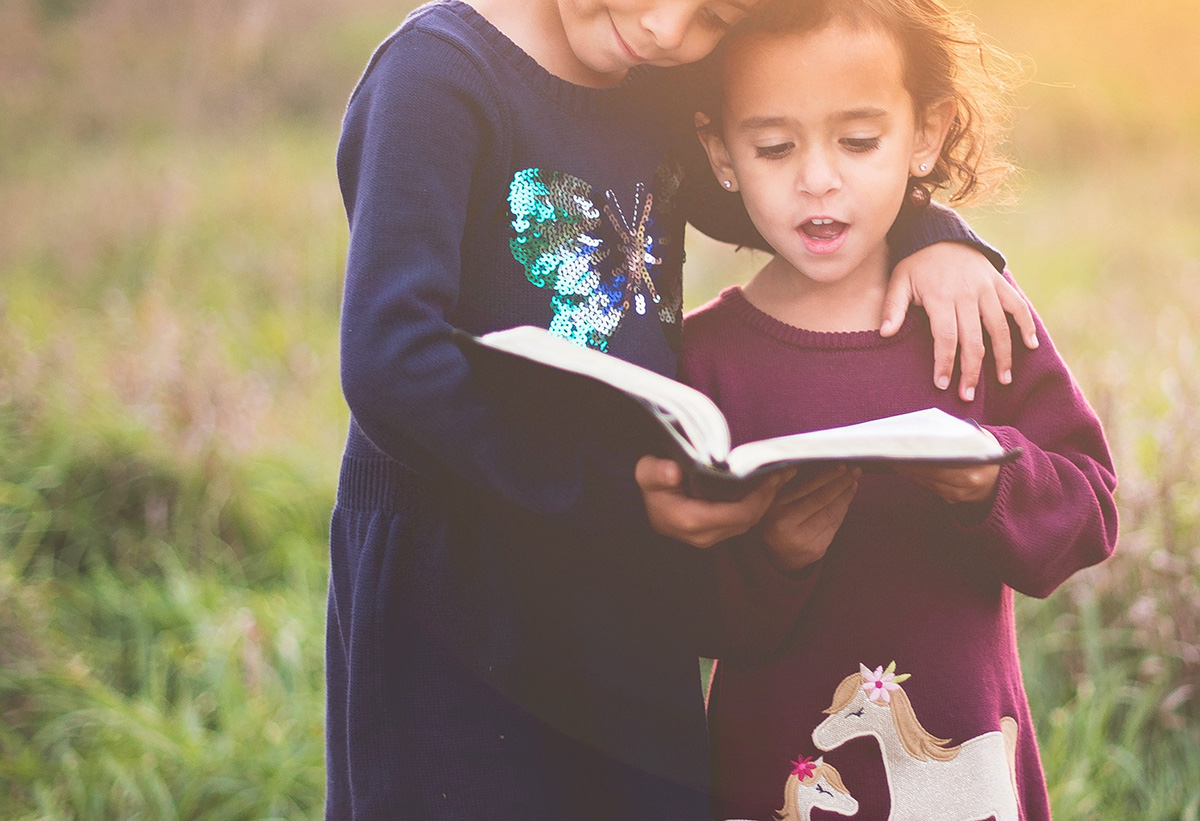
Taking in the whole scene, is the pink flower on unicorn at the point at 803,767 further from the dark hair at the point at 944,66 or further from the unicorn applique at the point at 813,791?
the dark hair at the point at 944,66

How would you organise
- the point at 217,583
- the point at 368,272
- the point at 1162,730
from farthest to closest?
the point at 217,583
the point at 1162,730
the point at 368,272

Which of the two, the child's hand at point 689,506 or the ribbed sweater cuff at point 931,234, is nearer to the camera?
the child's hand at point 689,506

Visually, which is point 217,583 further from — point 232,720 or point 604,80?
point 604,80

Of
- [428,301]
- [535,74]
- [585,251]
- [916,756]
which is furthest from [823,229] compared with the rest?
[916,756]

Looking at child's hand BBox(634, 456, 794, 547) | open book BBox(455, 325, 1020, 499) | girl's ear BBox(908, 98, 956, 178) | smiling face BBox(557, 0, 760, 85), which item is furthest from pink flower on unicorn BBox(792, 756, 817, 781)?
smiling face BBox(557, 0, 760, 85)

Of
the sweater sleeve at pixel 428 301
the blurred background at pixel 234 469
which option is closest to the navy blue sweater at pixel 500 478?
the sweater sleeve at pixel 428 301

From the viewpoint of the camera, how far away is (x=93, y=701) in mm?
2629

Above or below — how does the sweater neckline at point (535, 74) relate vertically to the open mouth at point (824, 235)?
above

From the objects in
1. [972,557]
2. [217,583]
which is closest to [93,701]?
[217,583]

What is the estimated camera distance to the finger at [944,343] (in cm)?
145

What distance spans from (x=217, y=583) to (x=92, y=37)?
6855 mm

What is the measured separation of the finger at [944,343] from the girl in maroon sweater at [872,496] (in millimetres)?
28

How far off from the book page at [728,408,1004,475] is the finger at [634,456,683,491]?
119 millimetres

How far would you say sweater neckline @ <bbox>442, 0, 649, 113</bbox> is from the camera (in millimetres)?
1342
